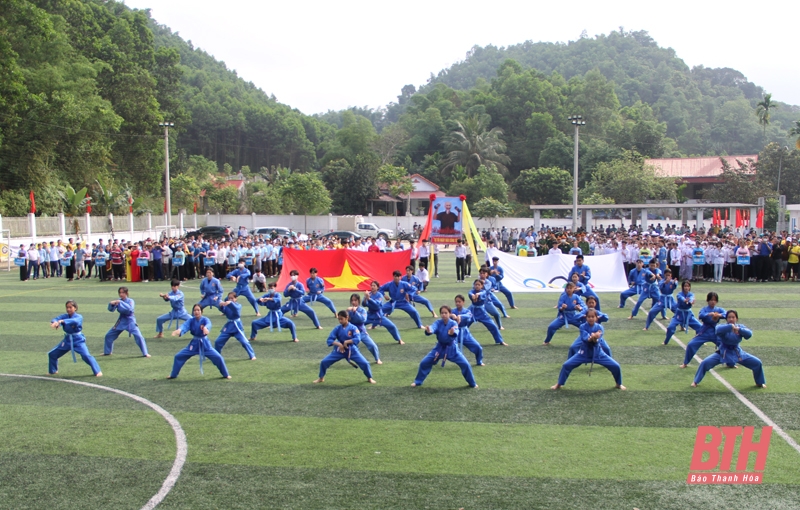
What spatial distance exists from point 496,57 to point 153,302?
15965 centimetres

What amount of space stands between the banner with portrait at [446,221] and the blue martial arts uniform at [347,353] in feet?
52.3

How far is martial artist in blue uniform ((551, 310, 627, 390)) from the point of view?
11.7m

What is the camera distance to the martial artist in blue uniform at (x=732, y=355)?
11.6 m

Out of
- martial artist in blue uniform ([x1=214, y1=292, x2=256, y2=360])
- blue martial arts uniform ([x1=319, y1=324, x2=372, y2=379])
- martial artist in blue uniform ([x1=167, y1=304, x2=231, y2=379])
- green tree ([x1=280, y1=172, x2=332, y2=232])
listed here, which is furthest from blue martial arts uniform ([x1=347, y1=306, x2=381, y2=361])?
green tree ([x1=280, y1=172, x2=332, y2=232])

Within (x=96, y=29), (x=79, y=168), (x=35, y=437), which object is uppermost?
(x=96, y=29)

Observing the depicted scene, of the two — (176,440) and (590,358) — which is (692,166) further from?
(176,440)

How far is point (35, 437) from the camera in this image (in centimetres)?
979

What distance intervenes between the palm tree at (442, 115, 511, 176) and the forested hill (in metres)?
23.9

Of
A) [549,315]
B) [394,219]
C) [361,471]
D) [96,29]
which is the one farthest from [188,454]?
[96,29]

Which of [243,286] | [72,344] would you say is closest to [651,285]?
[243,286]

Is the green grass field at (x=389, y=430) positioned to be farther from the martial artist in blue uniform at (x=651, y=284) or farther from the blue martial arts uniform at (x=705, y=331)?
the martial artist in blue uniform at (x=651, y=284)

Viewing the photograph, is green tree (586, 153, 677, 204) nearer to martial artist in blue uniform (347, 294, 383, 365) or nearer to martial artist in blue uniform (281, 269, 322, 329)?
martial artist in blue uniform (281, 269, 322, 329)

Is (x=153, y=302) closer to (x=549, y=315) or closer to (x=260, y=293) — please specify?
(x=260, y=293)

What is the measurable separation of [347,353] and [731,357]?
682 centimetres
